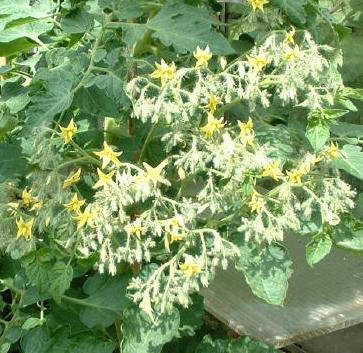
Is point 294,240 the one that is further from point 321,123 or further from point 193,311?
point 321,123

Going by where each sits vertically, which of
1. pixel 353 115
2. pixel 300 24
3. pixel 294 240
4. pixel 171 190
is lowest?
pixel 294 240

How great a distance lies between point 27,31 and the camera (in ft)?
4.84

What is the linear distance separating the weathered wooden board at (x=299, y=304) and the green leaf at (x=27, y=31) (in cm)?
69

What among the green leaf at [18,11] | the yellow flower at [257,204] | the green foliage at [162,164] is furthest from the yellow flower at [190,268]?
the green leaf at [18,11]

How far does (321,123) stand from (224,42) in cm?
21

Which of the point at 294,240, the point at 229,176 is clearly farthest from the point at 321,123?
the point at 294,240

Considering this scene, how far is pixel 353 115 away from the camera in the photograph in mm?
2094

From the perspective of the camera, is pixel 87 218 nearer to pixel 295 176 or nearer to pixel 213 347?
pixel 295 176

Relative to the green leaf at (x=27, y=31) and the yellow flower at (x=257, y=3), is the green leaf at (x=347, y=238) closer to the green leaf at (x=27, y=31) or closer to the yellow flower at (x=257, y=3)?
the yellow flower at (x=257, y=3)

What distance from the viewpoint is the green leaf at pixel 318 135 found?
3.83 feet

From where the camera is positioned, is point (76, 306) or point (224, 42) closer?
point (224, 42)

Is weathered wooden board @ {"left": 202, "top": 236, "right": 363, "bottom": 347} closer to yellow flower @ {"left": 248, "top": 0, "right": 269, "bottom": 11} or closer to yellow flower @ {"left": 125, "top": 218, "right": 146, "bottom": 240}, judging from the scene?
yellow flower @ {"left": 125, "top": 218, "right": 146, "bottom": 240}

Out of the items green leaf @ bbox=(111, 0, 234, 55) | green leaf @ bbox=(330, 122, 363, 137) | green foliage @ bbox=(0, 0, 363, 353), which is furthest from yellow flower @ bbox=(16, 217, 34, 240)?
green leaf @ bbox=(330, 122, 363, 137)

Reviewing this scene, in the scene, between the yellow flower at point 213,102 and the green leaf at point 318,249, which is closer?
the yellow flower at point 213,102
